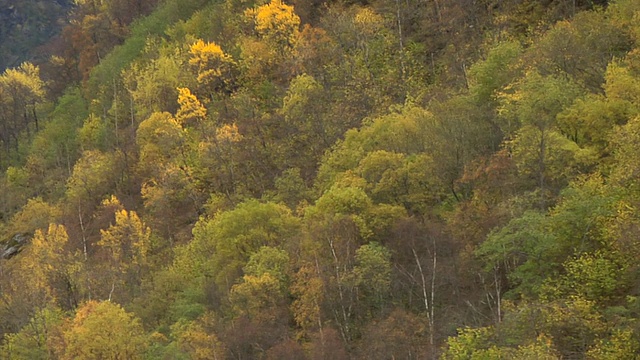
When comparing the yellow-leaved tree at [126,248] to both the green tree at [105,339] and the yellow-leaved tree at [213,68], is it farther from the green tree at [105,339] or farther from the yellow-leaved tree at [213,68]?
the yellow-leaved tree at [213,68]

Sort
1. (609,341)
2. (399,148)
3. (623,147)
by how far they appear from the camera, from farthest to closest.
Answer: (399,148) < (623,147) < (609,341)

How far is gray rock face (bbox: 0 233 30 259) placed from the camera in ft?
230

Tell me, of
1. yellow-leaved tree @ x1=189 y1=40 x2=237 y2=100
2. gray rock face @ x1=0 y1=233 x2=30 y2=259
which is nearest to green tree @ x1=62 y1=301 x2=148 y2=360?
gray rock face @ x1=0 y1=233 x2=30 y2=259

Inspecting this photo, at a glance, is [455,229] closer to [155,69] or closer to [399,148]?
[399,148]

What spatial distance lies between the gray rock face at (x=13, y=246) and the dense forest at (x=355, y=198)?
1.02 feet

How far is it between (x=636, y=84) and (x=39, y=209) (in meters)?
57.6

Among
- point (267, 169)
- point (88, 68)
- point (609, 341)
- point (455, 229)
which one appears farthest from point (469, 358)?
point (88, 68)

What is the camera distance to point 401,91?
5700cm

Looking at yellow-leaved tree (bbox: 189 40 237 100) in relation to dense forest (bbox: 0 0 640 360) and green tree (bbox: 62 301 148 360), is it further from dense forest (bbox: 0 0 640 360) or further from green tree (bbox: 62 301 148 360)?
green tree (bbox: 62 301 148 360)

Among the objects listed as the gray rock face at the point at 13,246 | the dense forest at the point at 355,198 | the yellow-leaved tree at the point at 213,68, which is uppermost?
the yellow-leaved tree at the point at 213,68

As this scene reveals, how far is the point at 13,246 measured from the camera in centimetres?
7131

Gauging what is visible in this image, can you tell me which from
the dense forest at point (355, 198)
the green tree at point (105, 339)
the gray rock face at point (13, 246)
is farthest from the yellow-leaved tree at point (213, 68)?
the green tree at point (105, 339)

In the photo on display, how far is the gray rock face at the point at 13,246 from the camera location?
7012 centimetres

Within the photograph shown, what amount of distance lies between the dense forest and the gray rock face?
0.31m
